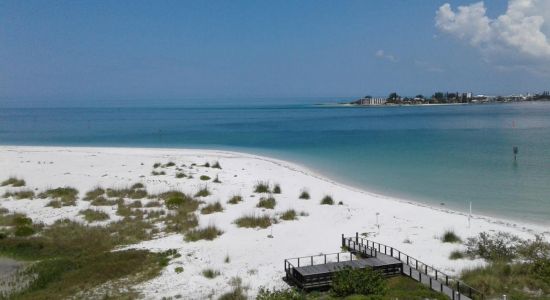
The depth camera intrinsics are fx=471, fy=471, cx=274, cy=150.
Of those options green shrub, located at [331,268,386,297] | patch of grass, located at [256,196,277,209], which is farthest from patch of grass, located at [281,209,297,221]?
green shrub, located at [331,268,386,297]

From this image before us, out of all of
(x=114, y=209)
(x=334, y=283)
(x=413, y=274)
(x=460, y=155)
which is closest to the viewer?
(x=334, y=283)

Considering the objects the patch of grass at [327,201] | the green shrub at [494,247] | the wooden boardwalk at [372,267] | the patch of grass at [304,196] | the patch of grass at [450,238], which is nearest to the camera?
the wooden boardwalk at [372,267]

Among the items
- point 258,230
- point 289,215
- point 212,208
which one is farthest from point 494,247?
point 212,208

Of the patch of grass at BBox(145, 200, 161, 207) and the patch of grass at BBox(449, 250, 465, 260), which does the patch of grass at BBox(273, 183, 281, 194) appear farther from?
the patch of grass at BBox(449, 250, 465, 260)

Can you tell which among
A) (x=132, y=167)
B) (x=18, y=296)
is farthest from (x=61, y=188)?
(x=18, y=296)

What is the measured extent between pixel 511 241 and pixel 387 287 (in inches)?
300

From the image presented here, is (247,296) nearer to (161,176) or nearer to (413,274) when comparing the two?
(413,274)

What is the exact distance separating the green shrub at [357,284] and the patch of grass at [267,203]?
11.3 m

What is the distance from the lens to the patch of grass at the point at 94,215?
2145 centimetres

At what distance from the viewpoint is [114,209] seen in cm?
2342

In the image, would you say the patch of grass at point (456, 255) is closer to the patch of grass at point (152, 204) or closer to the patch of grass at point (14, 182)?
the patch of grass at point (152, 204)

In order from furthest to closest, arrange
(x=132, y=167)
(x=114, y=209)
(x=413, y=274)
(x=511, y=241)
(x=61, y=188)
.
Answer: (x=132, y=167)
(x=61, y=188)
(x=114, y=209)
(x=511, y=241)
(x=413, y=274)

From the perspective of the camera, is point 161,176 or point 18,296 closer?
point 18,296

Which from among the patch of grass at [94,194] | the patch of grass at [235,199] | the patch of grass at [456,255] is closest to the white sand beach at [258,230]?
the patch of grass at [456,255]
